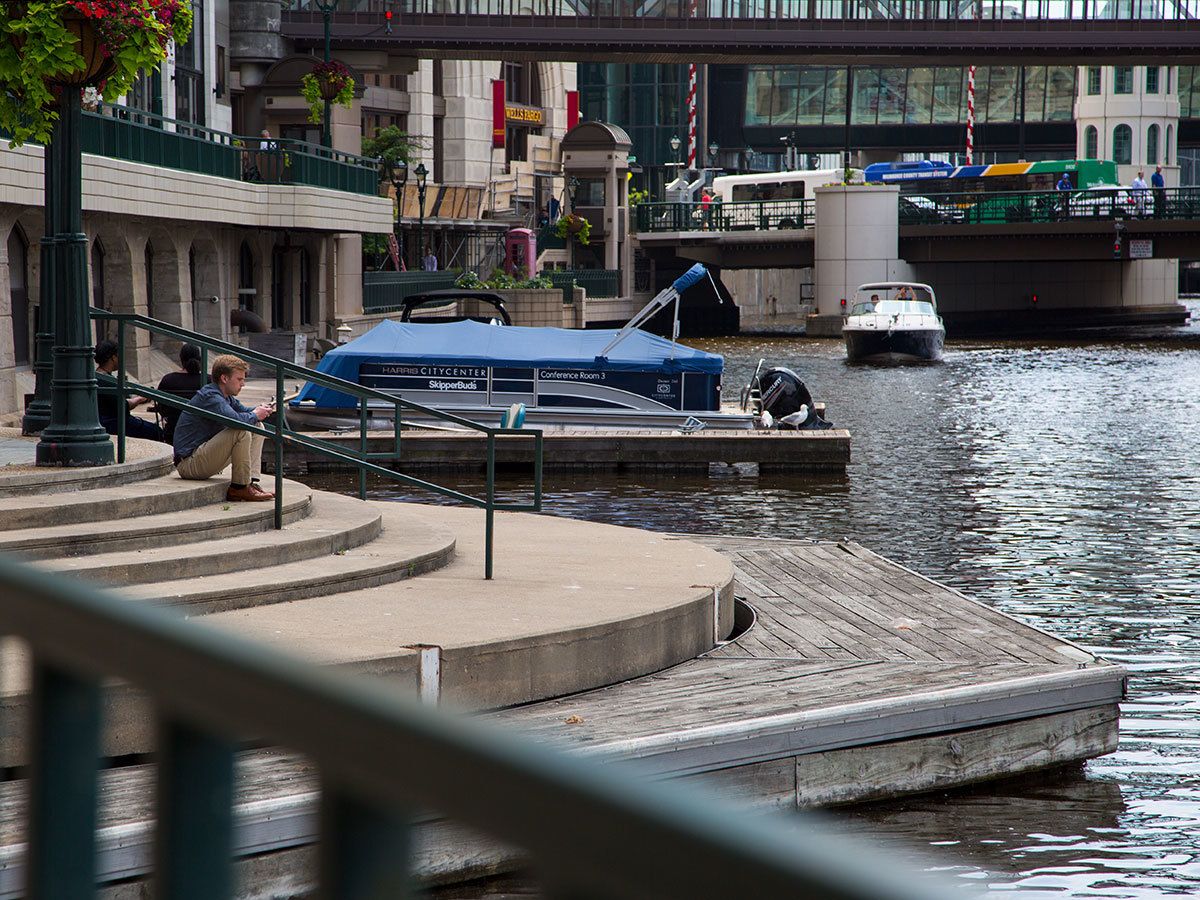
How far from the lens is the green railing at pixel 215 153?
1151 inches

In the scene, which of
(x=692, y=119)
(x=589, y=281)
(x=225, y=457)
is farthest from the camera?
(x=692, y=119)

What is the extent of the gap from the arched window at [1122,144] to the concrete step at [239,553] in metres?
105

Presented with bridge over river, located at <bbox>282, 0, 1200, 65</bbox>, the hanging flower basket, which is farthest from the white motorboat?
the hanging flower basket

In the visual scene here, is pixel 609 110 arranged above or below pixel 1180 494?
above

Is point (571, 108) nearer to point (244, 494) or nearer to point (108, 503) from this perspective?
point (244, 494)

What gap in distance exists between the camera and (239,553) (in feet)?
31.7

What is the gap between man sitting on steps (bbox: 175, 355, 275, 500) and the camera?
11078 millimetres

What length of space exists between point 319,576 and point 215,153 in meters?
27.2

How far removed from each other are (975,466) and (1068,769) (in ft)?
57.1

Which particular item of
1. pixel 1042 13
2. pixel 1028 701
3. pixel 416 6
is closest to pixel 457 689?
pixel 1028 701

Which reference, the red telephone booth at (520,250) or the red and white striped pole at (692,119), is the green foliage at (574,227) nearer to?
the red telephone booth at (520,250)

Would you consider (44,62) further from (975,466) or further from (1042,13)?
(1042,13)

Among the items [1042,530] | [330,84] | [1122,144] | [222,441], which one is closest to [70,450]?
[222,441]

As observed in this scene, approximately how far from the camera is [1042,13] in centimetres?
7281
